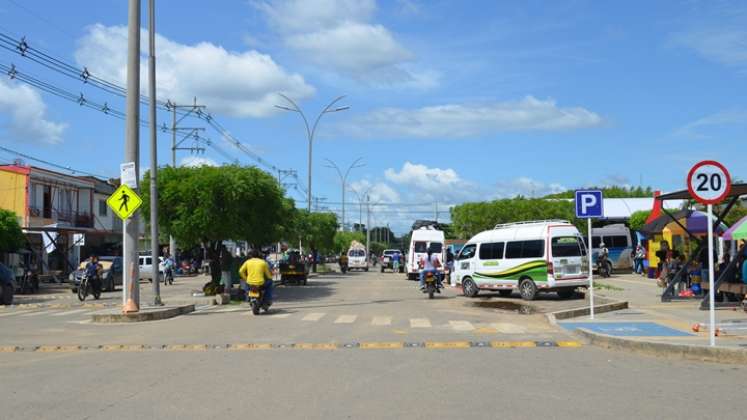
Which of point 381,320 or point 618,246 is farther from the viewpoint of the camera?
point 618,246

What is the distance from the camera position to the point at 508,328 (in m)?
16.3

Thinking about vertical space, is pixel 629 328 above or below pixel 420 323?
above

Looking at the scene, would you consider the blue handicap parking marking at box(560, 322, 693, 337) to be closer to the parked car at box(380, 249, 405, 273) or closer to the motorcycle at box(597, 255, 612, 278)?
the motorcycle at box(597, 255, 612, 278)

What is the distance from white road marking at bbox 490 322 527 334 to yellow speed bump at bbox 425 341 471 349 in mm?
2216

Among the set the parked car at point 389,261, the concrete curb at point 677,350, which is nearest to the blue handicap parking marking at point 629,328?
the concrete curb at point 677,350

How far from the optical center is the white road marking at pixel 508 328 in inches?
616

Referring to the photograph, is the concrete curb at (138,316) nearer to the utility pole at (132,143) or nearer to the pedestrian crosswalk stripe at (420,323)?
the utility pole at (132,143)

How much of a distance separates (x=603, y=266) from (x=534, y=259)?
795 inches

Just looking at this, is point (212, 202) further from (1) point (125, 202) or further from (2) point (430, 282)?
(2) point (430, 282)

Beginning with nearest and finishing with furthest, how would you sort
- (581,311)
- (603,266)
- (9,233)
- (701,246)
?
1. (581,311)
2. (701,246)
3. (9,233)
4. (603,266)

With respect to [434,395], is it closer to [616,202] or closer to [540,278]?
[540,278]

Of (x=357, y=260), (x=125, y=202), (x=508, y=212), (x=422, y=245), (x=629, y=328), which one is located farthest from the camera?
(x=357, y=260)

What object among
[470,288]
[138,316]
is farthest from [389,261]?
[138,316]

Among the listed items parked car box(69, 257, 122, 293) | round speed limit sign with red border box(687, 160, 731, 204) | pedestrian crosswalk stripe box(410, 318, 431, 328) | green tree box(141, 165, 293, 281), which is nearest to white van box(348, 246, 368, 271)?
parked car box(69, 257, 122, 293)
